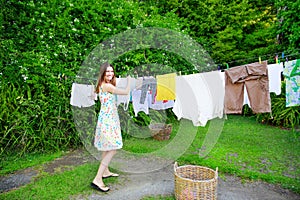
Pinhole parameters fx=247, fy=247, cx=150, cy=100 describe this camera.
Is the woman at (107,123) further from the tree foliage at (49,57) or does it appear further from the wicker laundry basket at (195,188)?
the tree foliage at (49,57)

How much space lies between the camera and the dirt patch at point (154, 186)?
8.73 feet

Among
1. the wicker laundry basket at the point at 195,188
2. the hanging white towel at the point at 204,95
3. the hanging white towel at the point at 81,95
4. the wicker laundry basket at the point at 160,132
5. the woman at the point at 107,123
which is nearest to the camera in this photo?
the wicker laundry basket at the point at 195,188

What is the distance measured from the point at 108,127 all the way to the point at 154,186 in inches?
35.2

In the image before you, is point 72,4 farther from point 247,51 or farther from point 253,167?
point 247,51

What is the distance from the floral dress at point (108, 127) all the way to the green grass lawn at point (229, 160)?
0.57 metres

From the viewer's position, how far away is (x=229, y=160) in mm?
3637

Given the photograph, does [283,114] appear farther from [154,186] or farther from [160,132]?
[154,186]

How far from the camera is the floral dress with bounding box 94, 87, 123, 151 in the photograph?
2.77 metres

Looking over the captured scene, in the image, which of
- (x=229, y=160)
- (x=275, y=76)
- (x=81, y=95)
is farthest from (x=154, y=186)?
(x=275, y=76)

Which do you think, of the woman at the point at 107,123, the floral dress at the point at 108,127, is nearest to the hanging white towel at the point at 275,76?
the woman at the point at 107,123

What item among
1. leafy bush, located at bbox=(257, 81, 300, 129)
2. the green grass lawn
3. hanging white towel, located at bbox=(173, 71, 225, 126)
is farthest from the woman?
leafy bush, located at bbox=(257, 81, 300, 129)

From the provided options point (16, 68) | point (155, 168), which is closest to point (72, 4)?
point (16, 68)

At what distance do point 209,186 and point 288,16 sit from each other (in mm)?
5680

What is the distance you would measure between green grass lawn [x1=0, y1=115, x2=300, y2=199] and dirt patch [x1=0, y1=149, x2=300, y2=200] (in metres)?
0.15
